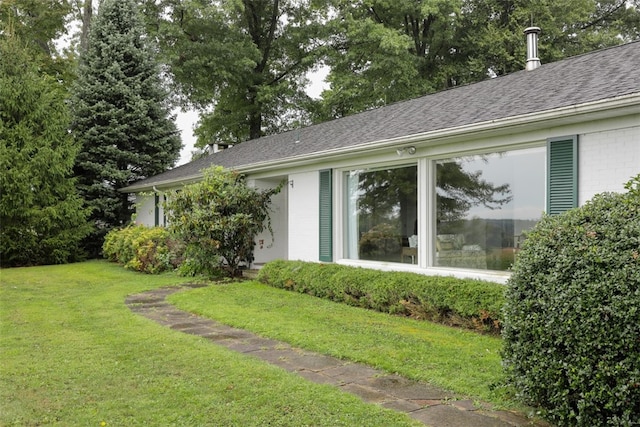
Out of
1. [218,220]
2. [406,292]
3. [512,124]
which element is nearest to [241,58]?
[218,220]

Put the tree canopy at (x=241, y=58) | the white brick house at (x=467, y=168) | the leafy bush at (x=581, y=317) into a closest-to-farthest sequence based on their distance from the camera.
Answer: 1. the leafy bush at (x=581, y=317)
2. the white brick house at (x=467, y=168)
3. the tree canopy at (x=241, y=58)

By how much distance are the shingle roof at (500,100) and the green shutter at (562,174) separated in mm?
475

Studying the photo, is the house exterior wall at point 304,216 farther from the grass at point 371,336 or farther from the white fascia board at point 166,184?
the white fascia board at point 166,184

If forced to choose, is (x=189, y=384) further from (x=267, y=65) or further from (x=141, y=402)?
(x=267, y=65)

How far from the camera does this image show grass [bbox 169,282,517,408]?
4.34 meters

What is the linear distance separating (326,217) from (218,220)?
257 cm

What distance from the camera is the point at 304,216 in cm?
1039

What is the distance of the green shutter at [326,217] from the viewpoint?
946cm

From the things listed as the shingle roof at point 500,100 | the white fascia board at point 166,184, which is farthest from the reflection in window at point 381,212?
the white fascia board at point 166,184

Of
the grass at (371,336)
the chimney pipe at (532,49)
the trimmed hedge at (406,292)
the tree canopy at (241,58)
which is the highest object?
the tree canopy at (241,58)

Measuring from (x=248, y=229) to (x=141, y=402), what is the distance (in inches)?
298

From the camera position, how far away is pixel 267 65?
24.6 m

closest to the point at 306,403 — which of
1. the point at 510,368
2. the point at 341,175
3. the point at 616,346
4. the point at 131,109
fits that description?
the point at 510,368

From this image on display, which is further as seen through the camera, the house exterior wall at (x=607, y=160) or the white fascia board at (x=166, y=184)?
the white fascia board at (x=166, y=184)
